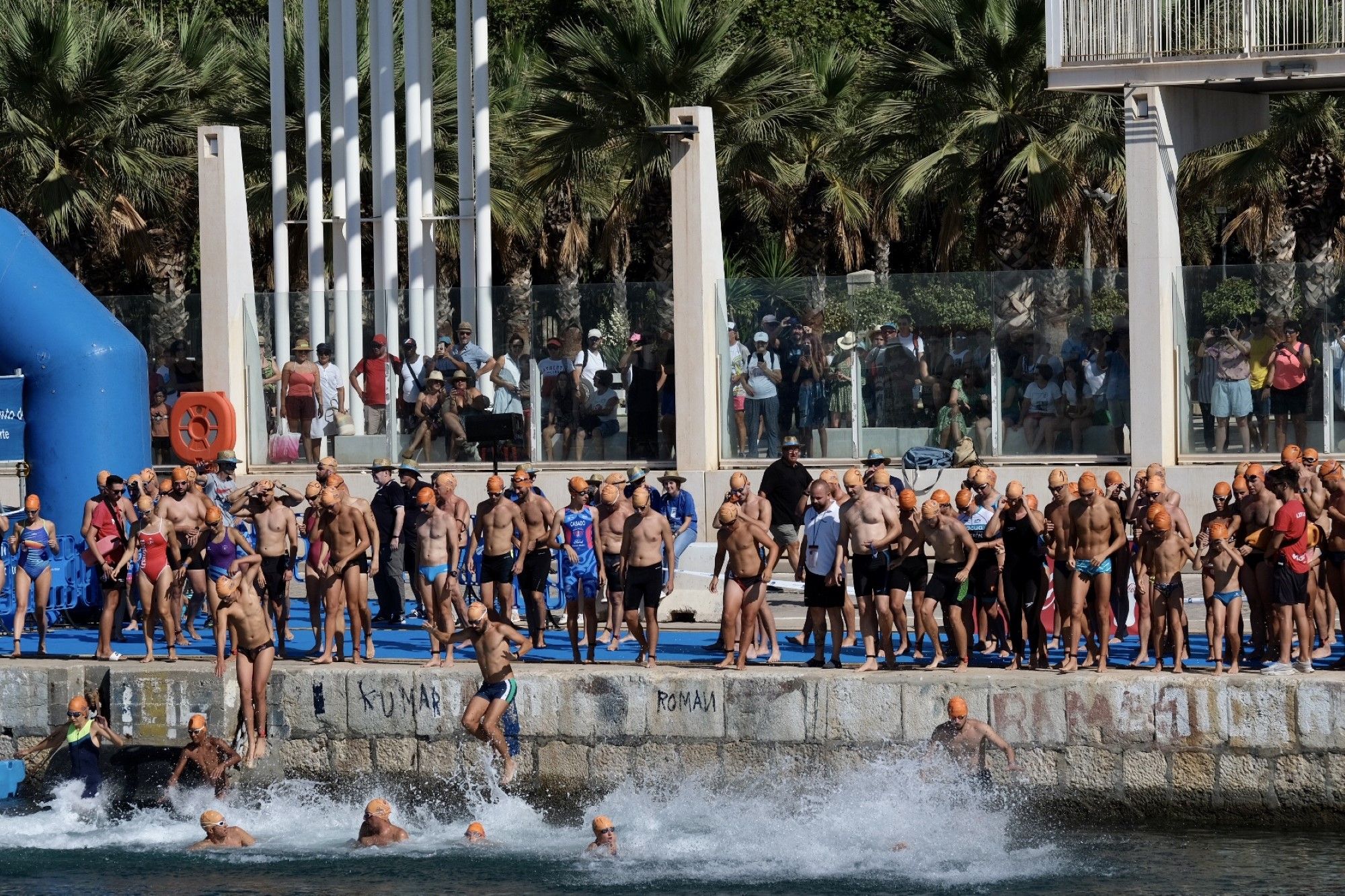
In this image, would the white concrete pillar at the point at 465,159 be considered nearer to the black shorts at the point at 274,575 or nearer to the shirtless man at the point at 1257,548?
the black shorts at the point at 274,575

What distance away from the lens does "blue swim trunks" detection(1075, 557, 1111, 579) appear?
1647cm

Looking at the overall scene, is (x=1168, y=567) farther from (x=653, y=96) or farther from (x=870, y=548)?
(x=653, y=96)

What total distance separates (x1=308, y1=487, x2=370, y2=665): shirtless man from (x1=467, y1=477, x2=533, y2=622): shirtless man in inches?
44.9

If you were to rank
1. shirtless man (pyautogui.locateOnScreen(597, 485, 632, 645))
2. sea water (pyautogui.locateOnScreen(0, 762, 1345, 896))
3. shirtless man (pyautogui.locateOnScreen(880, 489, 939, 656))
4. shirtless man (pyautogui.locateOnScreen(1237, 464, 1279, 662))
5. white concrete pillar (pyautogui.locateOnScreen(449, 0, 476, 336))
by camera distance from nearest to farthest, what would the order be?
sea water (pyautogui.locateOnScreen(0, 762, 1345, 896))
shirtless man (pyautogui.locateOnScreen(1237, 464, 1279, 662))
shirtless man (pyautogui.locateOnScreen(880, 489, 939, 656))
shirtless man (pyautogui.locateOnScreen(597, 485, 632, 645))
white concrete pillar (pyautogui.locateOnScreen(449, 0, 476, 336))

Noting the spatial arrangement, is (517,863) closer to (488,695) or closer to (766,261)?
(488,695)

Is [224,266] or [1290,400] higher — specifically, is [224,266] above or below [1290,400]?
above

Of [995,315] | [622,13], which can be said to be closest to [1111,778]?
[995,315]

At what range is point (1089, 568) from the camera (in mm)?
16469

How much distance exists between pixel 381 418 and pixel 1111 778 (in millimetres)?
11135

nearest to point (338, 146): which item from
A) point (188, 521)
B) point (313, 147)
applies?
point (313, 147)

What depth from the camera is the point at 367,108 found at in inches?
1321

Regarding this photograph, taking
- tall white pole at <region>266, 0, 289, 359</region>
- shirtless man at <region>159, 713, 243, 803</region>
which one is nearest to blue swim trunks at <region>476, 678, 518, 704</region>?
shirtless man at <region>159, 713, 243, 803</region>

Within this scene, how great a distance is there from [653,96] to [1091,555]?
1605cm

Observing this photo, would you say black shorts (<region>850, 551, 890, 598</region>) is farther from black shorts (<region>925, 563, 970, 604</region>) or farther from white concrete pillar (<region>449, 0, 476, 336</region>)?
white concrete pillar (<region>449, 0, 476, 336</region>)
